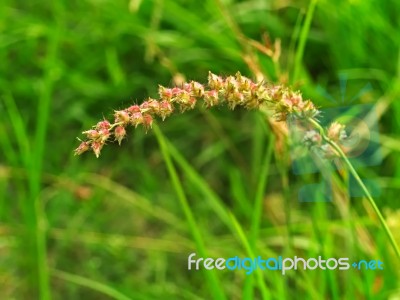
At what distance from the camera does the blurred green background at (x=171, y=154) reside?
1.20 meters

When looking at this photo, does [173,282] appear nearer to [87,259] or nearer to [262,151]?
[87,259]

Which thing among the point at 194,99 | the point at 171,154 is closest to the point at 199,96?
the point at 194,99

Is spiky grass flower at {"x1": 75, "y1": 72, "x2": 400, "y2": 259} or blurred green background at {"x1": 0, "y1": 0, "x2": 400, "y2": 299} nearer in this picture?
spiky grass flower at {"x1": 75, "y1": 72, "x2": 400, "y2": 259}

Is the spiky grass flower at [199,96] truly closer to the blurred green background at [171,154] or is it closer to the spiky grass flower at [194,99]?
the spiky grass flower at [194,99]

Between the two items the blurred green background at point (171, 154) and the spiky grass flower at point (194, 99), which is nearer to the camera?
the spiky grass flower at point (194, 99)

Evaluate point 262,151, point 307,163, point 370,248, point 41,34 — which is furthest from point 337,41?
point 41,34

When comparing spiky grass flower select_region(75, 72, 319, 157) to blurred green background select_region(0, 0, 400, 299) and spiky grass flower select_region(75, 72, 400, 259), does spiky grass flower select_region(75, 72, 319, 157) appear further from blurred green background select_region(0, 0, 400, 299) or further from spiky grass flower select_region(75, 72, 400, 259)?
blurred green background select_region(0, 0, 400, 299)

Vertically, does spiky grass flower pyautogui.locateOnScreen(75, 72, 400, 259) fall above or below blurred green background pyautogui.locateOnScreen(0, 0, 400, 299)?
below

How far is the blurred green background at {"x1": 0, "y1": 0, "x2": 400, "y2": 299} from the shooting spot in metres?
1.20

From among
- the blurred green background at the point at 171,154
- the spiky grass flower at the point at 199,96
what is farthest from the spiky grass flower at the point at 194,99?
the blurred green background at the point at 171,154

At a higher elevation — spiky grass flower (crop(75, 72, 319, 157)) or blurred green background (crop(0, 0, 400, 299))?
blurred green background (crop(0, 0, 400, 299))

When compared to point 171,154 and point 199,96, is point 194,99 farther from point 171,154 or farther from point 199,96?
point 171,154

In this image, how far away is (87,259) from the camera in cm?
136

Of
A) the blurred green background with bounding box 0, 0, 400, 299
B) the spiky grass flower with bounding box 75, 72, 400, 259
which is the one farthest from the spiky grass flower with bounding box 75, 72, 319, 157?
the blurred green background with bounding box 0, 0, 400, 299
